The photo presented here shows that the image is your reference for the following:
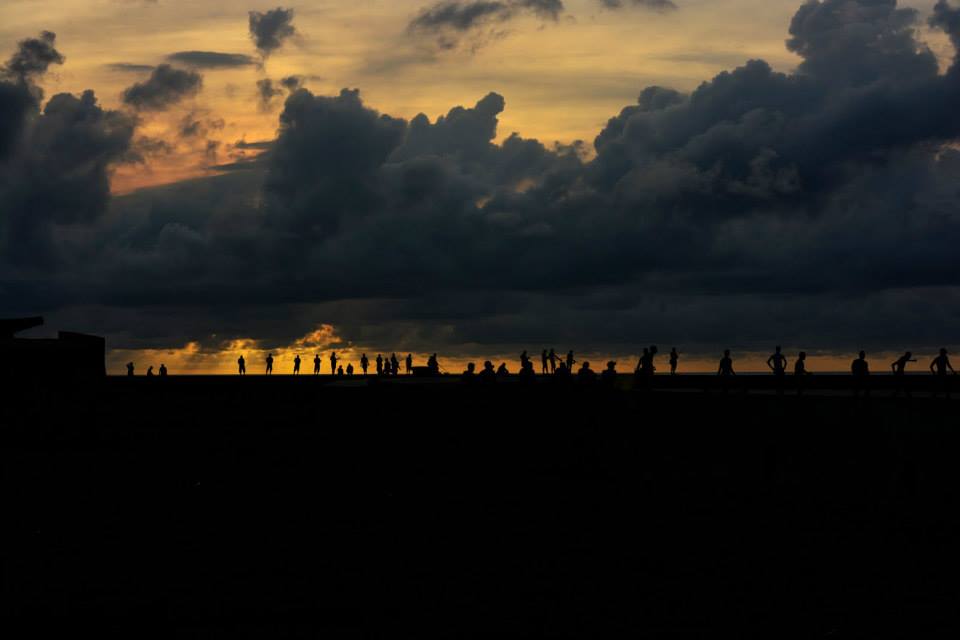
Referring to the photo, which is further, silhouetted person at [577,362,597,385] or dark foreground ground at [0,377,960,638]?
silhouetted person at [577,362,597,385]

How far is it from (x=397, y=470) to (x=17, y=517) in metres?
9.03

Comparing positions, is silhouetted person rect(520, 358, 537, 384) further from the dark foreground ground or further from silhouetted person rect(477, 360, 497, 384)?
the dark foreground ground

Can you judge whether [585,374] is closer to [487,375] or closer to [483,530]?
[487,375]

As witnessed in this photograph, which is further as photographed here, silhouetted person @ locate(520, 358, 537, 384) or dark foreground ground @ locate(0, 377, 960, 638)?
silhouetted person @ locate(520, 358, 537, 384)

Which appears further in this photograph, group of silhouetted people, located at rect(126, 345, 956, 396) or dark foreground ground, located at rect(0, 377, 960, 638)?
group of silhouetted people, located at rect(126, 345, 956, 396)

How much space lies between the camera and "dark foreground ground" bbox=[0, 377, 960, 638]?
12906 millimetres

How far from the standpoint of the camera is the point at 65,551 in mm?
16562

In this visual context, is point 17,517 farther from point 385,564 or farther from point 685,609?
point 685,609

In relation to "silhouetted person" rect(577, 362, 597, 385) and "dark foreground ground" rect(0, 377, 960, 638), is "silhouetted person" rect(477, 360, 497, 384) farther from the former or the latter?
"dark foreground ground" rect(0, 377, 960, 638)

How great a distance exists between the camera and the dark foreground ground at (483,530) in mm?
12906

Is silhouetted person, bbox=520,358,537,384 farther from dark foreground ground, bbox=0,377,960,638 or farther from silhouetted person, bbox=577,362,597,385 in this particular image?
dark foreground ground, bbox=0,377,960,638

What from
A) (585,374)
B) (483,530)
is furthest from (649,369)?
(483,530)

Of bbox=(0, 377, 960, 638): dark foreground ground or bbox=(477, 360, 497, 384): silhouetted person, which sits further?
bbox=(477, 360, 497, 384): silhouetted person

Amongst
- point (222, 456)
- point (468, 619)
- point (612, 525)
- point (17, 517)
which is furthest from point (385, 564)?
point (222, 456)
